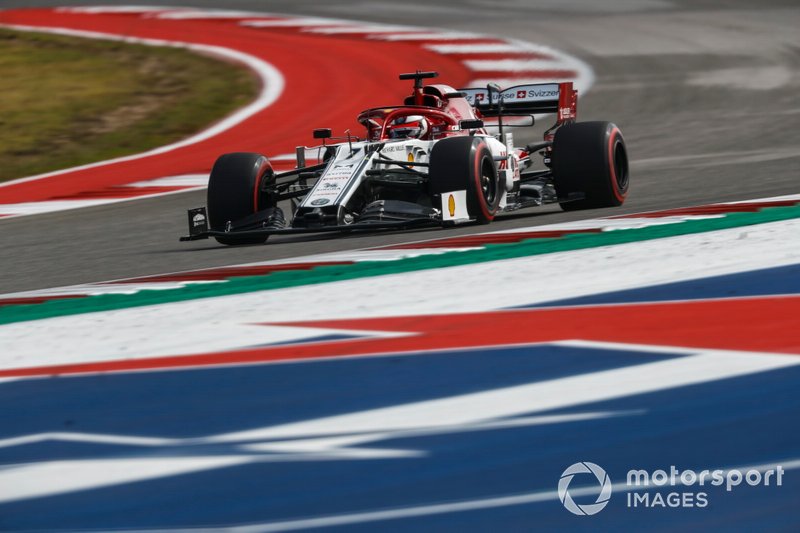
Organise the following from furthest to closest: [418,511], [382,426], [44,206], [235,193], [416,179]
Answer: [44,206] → [235,193] → [416,179] → [382,426] → [418,511]

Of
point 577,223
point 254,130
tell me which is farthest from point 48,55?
point 577,223

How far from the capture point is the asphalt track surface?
9016 mm

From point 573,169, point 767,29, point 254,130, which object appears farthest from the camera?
point 767,29

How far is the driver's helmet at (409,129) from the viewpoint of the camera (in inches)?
382

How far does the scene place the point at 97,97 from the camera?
1778 cm

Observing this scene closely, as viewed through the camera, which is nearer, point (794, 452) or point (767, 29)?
point (794, 452)

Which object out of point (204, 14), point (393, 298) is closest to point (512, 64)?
point (204, 14)

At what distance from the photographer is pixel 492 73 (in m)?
19.0

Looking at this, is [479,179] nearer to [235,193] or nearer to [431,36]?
[235,193]

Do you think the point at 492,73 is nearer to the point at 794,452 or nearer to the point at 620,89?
the point at 620,89

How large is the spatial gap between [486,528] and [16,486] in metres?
1.41

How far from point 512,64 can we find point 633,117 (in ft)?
11.3
